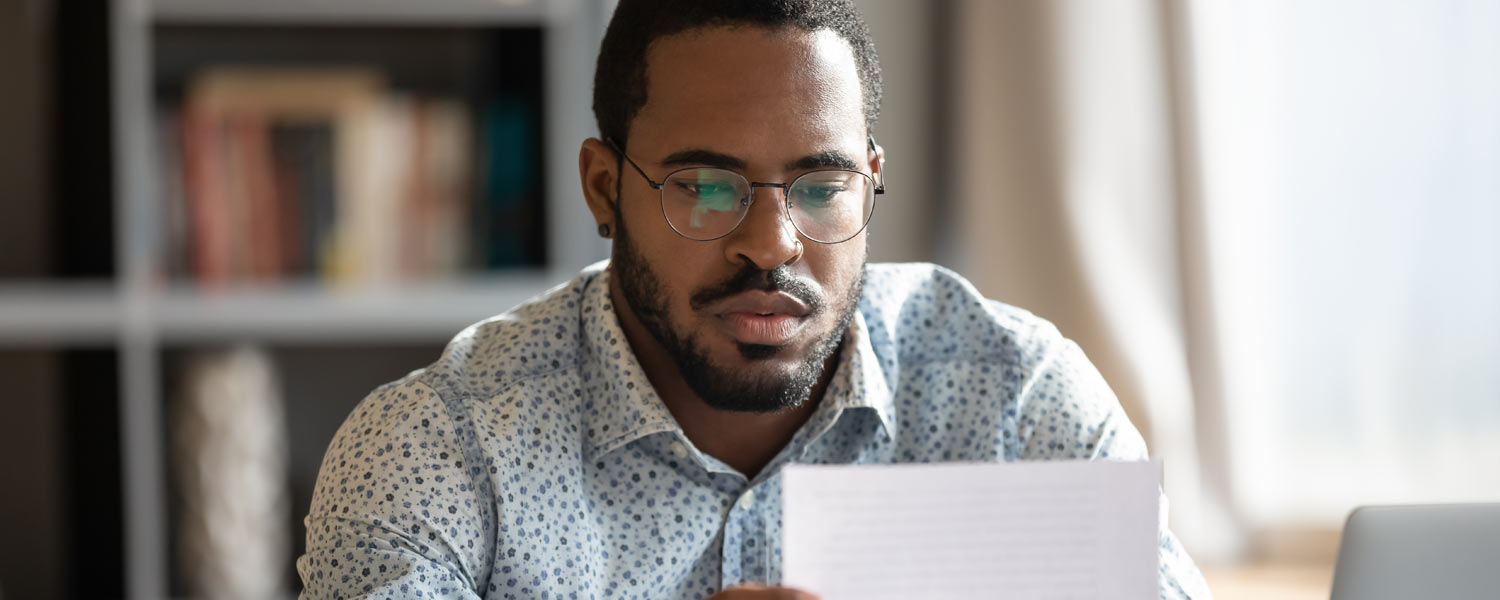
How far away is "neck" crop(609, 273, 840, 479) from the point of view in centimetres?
133

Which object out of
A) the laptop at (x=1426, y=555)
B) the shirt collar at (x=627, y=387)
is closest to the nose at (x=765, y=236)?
the shirt collar at (x=627, y=387)

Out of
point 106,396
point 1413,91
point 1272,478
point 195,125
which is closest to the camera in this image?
point 1413,91

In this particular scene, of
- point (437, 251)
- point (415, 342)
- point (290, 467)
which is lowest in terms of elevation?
point (290, 467)

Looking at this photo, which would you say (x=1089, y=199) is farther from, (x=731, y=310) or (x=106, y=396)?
(x=106, y=396)

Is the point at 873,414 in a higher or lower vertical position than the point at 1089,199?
lower

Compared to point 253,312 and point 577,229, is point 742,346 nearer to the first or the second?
point 577,229

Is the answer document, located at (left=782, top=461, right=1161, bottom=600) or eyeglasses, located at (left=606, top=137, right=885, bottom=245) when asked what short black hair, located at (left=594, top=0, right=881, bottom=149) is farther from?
document, located at (left=782, top=461, right=1161, bottom=600)

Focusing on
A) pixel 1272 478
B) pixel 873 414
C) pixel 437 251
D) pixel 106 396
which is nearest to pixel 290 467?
pixel 106 396

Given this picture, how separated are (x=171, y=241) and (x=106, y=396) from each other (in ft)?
1.06

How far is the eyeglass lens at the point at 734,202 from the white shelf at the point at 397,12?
3.26ft

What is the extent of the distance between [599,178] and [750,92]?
239 mm

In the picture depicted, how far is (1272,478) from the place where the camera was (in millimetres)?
1885

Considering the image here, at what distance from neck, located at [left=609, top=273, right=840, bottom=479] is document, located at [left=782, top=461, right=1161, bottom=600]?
46 cm

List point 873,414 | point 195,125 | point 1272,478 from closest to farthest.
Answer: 1. point 873,414
2. point 1272,478
3. point 195,125
